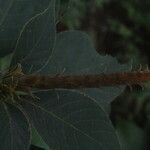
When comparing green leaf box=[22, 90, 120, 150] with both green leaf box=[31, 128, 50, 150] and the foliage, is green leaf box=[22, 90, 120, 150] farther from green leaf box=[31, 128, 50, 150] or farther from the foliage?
green leaf box=[31, 128, 50, 150]

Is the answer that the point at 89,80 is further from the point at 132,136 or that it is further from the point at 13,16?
the point at 132,136

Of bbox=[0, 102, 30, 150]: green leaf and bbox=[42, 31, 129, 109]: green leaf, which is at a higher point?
bbox=[42, 31, 129, 109]: green leaf

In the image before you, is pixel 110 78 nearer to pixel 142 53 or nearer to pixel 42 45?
pixel 42 45

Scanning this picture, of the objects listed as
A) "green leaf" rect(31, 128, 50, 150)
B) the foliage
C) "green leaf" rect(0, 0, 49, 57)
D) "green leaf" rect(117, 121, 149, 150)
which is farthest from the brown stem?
"green leaf" rect(117, 121, 149, 150)

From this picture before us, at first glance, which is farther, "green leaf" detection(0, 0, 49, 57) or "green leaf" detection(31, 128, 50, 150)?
"green leaf" detection(31, 128, 50, 150)

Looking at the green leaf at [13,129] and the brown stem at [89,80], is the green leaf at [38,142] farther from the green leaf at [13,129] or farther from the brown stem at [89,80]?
the brown stem at [89,80]

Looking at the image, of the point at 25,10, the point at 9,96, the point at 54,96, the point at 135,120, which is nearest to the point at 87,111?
the point at 54,96
